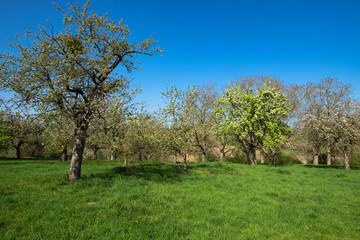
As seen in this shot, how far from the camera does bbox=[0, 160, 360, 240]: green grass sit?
24.6 feet

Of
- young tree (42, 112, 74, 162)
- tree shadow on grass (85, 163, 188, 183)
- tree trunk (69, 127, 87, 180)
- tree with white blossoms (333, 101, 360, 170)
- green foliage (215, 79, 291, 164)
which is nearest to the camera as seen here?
young tree (42, 112, 74, 162)

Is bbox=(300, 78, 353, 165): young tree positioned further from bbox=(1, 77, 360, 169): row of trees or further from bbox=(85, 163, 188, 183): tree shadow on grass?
bbox=(85, 163, 188, 183): tree shadow on grass

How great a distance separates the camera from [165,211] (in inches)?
371

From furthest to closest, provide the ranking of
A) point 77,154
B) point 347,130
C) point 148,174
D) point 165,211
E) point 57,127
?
1. point 347,130
2. point 148,174
3. point 77,154
4. point 57,127
5. point 165,211

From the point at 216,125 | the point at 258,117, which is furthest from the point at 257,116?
the point at 216,125

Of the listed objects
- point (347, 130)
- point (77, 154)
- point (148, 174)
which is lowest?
point (148, 174)

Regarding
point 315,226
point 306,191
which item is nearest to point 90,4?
point 315,226

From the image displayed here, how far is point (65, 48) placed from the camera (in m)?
14.6

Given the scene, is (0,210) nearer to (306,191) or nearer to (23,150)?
(306,191)

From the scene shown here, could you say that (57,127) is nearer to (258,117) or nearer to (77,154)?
(77,154)

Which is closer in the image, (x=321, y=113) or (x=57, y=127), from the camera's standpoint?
(x=57, y=127)

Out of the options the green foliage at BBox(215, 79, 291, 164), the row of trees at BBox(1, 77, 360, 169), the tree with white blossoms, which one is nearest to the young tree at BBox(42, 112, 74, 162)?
the row of trees at BBox(1, 77, 360, 169)

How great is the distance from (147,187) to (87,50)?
1086 cm

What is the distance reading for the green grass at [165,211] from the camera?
749 centimetres
